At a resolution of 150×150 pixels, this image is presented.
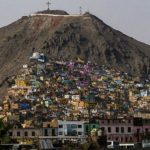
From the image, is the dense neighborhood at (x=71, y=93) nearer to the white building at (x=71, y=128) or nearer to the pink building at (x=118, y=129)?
the pink building at (x=118, y=129)

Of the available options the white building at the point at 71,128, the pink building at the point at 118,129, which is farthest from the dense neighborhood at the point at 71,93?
the white building at the point at 71,128

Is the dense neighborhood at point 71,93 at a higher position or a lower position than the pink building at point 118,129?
higher

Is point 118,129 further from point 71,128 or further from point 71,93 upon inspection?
point 71,93

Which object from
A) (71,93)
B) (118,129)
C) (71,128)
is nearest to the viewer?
(118,129)

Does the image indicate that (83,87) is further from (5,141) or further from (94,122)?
(5,141)

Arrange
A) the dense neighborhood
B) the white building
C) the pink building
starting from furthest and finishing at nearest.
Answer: the dense neighborhood < the white building < the pink building

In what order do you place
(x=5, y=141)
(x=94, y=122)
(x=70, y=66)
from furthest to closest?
(x=70, y=66), (x=94, y=122), (x=5, y=141)

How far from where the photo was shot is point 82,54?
194 m

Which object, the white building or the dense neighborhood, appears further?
the dense neighborhood

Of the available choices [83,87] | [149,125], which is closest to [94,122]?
[149,125]

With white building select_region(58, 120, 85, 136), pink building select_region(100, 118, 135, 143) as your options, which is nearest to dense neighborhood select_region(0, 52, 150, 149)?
pink building select_region(100, 118, 135, 143)

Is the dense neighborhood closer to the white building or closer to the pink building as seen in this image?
the pink building

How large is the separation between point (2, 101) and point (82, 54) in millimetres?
44802

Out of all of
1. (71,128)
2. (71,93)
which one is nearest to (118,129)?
(71,128)
